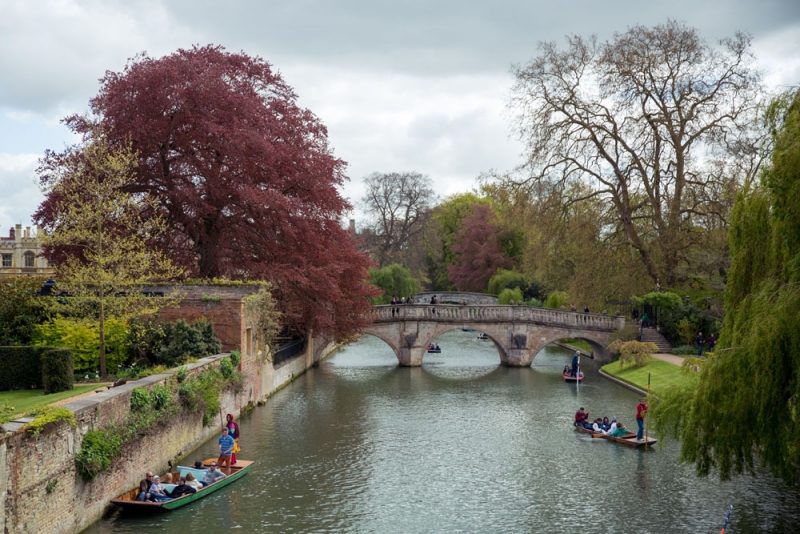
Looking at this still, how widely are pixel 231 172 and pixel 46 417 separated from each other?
17.8 metres

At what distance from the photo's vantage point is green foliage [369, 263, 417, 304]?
6088 centimetres

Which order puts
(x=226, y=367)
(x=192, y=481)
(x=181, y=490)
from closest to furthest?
(x=181, y=490) < (x=192, y=481) < (x=226, y=367)

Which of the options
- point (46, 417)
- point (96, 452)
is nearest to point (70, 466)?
point (96, 452)

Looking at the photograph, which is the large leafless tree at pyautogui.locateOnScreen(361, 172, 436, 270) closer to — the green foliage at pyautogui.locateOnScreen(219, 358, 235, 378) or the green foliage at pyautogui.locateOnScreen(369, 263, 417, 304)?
the green foliage at pyautogui.locateOnScreen(369, 263, 417, 304)

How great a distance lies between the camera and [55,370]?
18484mm

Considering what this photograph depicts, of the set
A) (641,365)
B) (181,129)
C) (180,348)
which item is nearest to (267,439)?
(180,348)

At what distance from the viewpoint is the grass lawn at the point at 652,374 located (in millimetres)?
30016

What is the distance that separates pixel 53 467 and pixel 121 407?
294 centimetres

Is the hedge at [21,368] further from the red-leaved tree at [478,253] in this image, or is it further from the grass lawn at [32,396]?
the red-leaved tree at [478,253]

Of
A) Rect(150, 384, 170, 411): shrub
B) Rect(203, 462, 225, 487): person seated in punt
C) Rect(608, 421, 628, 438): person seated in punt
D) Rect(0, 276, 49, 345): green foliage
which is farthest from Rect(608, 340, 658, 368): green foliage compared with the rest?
Rect(0, 276, 49, 345): green foliage

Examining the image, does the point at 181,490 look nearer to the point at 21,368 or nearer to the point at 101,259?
the point at 21,368

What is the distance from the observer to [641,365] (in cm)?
3522

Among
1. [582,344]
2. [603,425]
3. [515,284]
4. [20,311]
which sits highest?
[515,284]

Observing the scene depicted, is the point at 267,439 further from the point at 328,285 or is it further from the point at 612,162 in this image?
the point at 612,162
